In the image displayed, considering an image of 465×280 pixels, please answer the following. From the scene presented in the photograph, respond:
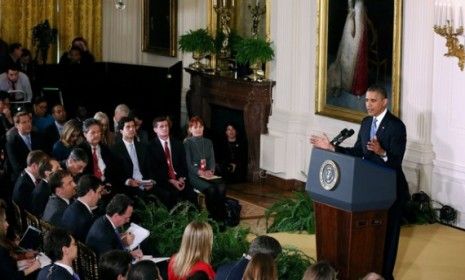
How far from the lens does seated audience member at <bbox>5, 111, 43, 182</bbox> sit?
1228 centimetres

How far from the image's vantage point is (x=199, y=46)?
15812 millimetres

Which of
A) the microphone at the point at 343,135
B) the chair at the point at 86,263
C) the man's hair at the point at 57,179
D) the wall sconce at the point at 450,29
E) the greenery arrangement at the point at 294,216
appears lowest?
the greenery arrangement at the point at 294,216

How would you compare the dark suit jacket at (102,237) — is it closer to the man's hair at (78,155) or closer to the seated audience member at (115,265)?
the seated audience member at (115,265)

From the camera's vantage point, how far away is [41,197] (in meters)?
10.0

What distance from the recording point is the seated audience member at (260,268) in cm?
667

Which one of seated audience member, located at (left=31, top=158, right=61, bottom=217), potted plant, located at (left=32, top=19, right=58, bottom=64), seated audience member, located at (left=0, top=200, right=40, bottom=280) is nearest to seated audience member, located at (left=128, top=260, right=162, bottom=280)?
seated audience member, located at (left=0, top=200, right=40, bottom=280)

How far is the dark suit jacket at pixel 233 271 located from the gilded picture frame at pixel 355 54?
569 cm

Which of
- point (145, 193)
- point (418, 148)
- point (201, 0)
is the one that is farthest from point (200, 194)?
point (201, 0)

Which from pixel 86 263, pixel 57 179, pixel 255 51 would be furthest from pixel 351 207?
pixel 255 51

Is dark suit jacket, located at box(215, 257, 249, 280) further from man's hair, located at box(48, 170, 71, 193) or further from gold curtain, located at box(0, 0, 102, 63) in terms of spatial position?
gold curtain, located at box(0, 0, 102, 63)

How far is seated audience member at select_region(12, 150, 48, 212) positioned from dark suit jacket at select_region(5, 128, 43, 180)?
166 cm

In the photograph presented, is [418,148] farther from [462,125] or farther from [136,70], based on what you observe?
[136,70]

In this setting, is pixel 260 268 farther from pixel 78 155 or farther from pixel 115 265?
pixel 78 155

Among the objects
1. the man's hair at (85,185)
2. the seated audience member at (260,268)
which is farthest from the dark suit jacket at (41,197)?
the seated audience member at (260,268)
